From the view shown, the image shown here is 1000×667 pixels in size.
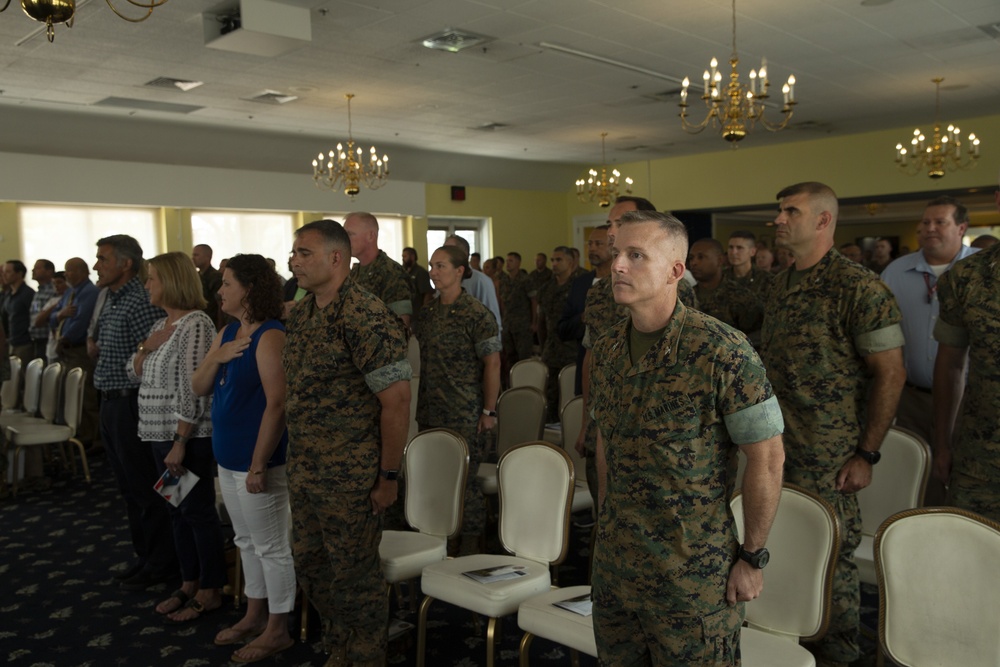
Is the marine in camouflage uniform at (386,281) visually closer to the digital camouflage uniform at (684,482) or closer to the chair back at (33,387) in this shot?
the digital camouflage uniform at (684,482)

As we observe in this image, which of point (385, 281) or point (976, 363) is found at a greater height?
point (385, 281)

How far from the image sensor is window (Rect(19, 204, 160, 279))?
1161 cm

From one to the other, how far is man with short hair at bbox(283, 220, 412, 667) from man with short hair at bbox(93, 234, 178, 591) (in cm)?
154

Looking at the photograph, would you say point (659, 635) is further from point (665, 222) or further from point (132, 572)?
point (132, 572)

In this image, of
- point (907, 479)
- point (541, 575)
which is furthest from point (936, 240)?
point (541, 575)

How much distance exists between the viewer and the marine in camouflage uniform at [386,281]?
476 cm

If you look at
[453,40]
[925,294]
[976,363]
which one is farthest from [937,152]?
[976,363]

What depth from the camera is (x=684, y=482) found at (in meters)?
1.84

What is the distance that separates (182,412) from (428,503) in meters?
1.21

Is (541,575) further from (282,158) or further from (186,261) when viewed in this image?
(282,158)

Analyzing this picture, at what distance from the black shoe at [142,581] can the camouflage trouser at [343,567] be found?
5.33 feet

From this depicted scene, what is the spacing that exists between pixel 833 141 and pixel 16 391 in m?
13.4

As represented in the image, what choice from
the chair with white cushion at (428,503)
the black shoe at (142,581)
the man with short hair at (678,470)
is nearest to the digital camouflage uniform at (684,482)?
the man with short hair at (678,470)

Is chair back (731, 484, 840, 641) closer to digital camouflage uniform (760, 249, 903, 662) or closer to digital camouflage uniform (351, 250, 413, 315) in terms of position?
digital camouflage uniform (760, 249, 903, 662)
